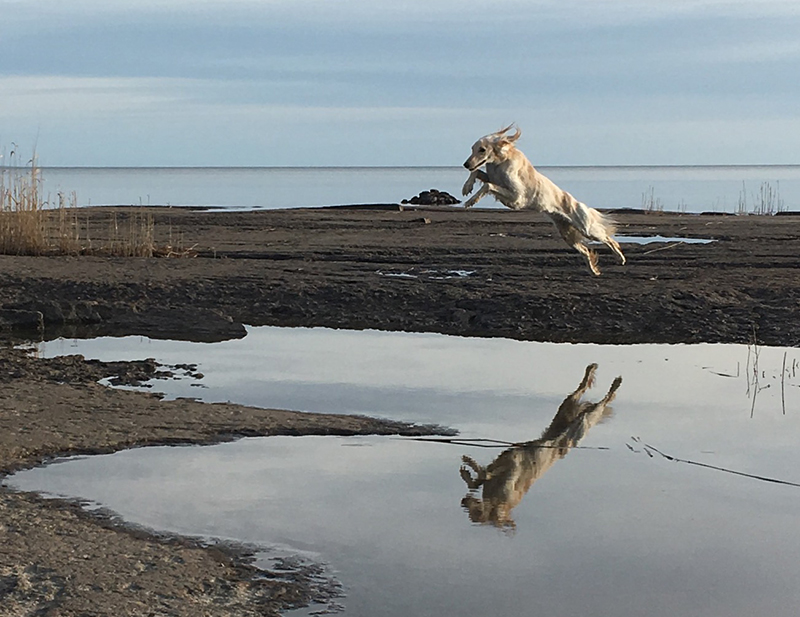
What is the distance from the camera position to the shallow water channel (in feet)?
14.6

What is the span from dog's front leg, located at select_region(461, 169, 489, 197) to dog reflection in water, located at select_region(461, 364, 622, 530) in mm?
3709

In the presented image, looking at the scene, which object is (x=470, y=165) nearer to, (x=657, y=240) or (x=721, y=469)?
(x=721, y=469)

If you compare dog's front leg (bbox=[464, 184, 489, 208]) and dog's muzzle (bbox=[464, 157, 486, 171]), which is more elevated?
dog's muzzle (bbox=[464, 157, 486, 171])

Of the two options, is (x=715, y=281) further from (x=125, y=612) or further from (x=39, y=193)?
(x=125, y=612)

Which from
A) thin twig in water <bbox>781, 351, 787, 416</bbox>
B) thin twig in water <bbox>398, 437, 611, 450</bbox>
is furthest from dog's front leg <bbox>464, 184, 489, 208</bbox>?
thin twig in water <bbox>398, 437, 611, 450</bbox>

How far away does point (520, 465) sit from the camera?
20.6 ft

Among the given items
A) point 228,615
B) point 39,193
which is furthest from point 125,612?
point 39,193

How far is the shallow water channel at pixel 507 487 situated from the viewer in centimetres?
446

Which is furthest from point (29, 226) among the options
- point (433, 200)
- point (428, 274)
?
point (433, 200)

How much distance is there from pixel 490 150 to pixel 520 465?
18.6ft

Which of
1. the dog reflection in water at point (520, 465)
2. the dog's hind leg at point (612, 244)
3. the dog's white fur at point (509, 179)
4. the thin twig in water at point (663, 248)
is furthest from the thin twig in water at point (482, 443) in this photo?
the thin twig in water at point (663, 248)

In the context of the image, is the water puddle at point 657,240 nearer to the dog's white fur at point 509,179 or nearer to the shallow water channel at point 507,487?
the dog's white fur at point 509,179

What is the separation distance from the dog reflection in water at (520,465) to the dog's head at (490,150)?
3799mm

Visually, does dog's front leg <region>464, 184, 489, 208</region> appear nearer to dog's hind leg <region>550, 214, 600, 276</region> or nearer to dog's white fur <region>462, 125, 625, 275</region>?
dog's white fur <region>462, 125, 625, 275</region>
